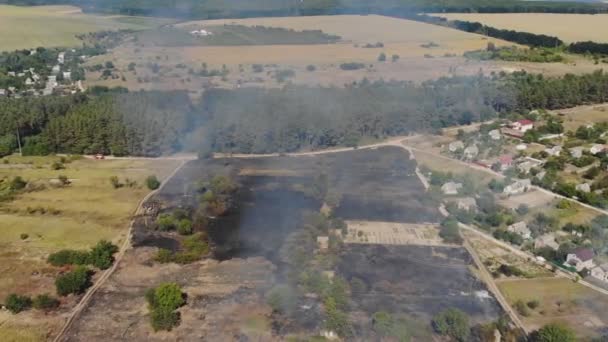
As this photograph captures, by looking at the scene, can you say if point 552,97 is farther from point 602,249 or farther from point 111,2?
point 111,2

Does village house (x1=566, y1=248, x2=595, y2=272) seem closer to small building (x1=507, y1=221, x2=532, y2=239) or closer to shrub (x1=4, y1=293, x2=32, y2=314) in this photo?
small building (x1=507, y1=221, x2=532, y2=239)

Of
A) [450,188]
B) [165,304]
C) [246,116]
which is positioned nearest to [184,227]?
[165,304]

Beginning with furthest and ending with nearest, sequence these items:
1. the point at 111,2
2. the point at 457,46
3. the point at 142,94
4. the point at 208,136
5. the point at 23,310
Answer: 1. the point at 457,46
2. the point at 142,94
3. the point at 208,136
4. the point at 23,310
5. the point at 111,2

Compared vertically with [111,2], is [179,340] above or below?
below

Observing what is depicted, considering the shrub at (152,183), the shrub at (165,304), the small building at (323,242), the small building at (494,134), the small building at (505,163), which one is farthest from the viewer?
the small building at (494,134)

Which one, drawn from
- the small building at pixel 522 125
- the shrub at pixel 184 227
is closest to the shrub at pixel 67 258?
the shrub at pixel 184 227

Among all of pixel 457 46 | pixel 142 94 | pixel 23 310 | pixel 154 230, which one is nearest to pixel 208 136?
pixel 142 94

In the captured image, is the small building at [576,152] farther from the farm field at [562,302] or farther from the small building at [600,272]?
the farm field at [562,302]
